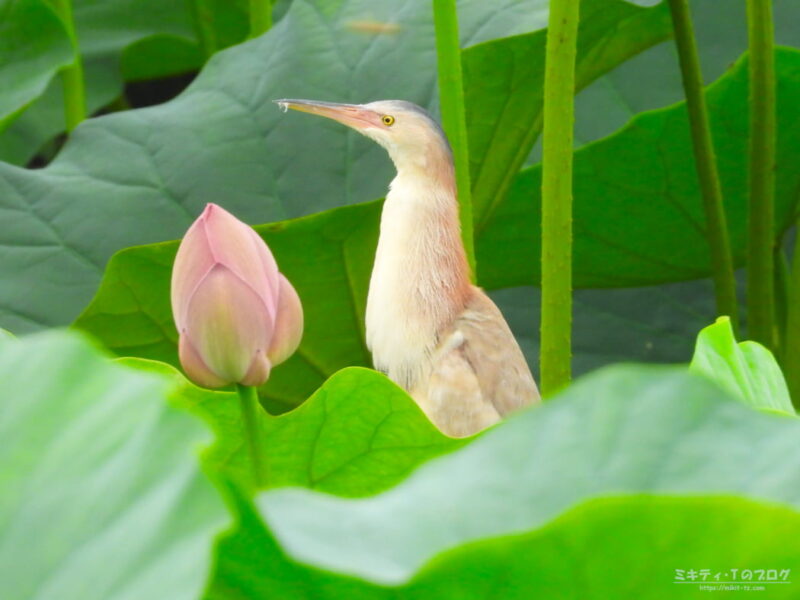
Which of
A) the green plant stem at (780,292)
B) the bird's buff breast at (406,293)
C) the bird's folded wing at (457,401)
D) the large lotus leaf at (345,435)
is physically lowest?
the green plant stem at (780,292)

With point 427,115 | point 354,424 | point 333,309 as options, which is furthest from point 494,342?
point 354,424

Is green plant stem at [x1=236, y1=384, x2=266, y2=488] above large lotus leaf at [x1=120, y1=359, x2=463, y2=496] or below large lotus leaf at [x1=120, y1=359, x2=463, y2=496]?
above

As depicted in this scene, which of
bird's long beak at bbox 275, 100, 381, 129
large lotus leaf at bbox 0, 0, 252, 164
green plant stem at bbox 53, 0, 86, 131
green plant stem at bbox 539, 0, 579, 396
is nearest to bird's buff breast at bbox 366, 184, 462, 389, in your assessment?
bird's long beak at bbox 275, 100, 381, 129

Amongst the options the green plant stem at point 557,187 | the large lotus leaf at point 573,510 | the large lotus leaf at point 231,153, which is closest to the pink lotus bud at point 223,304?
the large lotus leaf at point 573,510

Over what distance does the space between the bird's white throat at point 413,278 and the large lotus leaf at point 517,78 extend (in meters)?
0.06

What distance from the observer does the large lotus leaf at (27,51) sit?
1575mm

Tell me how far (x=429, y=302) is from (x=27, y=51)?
74 centimetres

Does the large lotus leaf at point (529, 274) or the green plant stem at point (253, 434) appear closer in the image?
the green plant stem at point (253, 434)

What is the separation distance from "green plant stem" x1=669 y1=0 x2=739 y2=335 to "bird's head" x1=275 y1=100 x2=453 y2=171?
0.96 feet

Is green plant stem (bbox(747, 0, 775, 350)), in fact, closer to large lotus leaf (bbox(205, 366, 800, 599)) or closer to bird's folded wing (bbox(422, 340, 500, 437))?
bird's folded wing (bbox(422, 340, 500, 437))

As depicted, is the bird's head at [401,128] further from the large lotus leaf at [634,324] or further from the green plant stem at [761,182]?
the large lotus leaf at [634,324]

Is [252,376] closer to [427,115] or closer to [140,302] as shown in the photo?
[140,302]

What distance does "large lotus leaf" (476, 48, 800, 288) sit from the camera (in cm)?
144

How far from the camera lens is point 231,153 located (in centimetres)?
145
